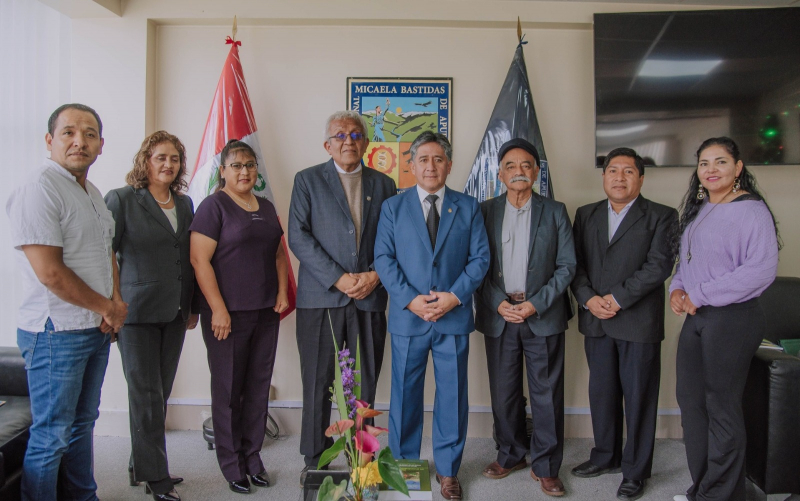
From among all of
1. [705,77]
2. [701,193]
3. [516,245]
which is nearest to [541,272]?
[516,245]

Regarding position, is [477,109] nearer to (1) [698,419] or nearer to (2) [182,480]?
(1) [698,419]

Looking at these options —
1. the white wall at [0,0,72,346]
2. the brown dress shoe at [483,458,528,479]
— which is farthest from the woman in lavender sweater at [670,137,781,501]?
the white wall at [0,0,72,346]

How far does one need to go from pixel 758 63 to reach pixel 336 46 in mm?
2604

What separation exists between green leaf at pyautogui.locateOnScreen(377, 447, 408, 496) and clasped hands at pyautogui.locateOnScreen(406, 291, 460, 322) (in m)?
0.99

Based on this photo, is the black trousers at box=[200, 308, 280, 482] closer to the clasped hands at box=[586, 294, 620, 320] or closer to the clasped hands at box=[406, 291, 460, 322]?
the clasped hands at box=[406, 291, 460, 322]

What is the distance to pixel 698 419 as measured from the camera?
230 cm

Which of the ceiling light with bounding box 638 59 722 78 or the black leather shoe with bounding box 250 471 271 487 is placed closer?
the black leather shoe with bounding box 250 471 271 487

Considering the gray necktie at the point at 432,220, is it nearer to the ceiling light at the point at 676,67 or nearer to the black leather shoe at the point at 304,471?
the black leather shoe at the point at 304,471

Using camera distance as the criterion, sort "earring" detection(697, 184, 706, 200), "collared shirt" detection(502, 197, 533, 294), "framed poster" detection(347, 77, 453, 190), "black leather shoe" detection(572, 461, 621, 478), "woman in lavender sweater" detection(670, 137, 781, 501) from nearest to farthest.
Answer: "woman in lavender sweater" detection(670, 137, 781, 501) < "earring" detection(697, 184, 706, 200) < "collared shirt" detection(502, 197, 533, 294) < "black leather shoe" detection(572, 461, 621, 478) < "framed poster" detection(347, 77, 453, 190)

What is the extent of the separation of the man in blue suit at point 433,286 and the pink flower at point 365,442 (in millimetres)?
1015

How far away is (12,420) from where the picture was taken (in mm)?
2107

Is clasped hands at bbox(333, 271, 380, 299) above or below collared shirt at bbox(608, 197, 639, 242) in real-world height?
below

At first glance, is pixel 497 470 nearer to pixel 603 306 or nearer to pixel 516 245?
pixel 603 306

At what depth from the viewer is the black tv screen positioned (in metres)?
3.06
